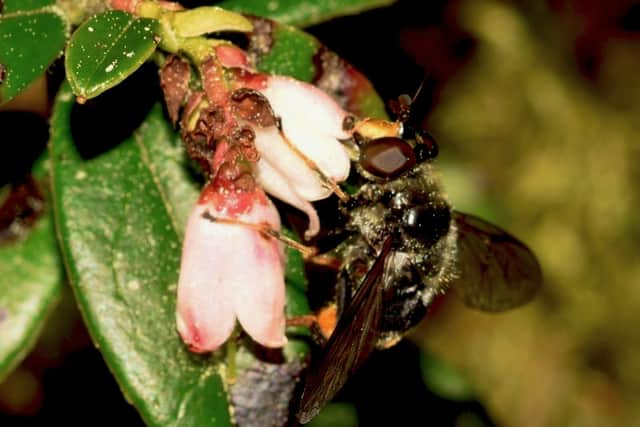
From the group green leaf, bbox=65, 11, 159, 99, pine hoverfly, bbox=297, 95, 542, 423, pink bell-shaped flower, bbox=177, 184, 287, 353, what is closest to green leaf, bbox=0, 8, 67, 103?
green leaf, bbox=65, 11, 159, 99

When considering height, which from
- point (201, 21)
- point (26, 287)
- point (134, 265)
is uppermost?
point (201, 21)

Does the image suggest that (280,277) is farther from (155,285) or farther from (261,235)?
(155,285)

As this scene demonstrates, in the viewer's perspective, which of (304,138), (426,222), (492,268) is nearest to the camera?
(304,138)

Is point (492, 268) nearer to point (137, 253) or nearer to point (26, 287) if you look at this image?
point (137, 253)

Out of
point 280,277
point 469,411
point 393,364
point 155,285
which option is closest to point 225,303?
point 280,277

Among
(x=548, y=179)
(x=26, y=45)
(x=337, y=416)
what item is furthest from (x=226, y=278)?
(x=548, y=179)

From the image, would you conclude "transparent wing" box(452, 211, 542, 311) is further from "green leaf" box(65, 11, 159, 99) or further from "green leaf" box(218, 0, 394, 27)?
"green leaf" box(65, 11, 159, 99)

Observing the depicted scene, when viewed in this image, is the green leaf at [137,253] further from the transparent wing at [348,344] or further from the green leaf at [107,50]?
the green leaf at [107,50]

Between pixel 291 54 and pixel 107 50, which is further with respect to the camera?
pixel 291 54
